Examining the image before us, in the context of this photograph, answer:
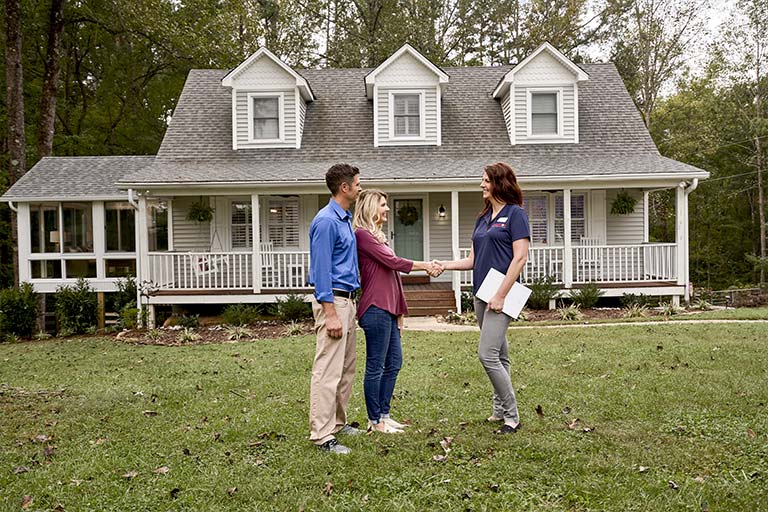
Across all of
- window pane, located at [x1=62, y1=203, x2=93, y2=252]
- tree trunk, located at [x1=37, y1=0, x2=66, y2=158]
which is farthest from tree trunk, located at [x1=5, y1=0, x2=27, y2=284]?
tree trunk, located at [x1=37, y1=0, x2=66, y2=158]

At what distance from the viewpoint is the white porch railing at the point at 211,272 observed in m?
13.0

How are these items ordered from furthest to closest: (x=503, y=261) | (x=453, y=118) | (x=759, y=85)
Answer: (x=759, y=85), (x=453, y=118), (x=503, y=261)

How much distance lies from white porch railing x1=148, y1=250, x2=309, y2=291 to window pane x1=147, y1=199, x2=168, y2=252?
2.58 metres

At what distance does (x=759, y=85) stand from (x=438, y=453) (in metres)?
23.5

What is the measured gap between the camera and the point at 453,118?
51.4 ft

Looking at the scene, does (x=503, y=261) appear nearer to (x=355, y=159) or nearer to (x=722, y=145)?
(x=355, y=159)

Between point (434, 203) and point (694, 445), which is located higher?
point (434, 203)

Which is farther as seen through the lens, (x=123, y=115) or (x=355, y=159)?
(x=123, y=115)

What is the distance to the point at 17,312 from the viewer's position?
13.0 metres

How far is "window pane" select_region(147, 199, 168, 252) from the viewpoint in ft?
51.4

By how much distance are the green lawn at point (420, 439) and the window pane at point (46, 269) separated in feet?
27.6

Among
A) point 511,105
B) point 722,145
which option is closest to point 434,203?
point 511,105

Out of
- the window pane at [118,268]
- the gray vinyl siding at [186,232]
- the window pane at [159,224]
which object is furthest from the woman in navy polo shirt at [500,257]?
the window pane at [159,224]

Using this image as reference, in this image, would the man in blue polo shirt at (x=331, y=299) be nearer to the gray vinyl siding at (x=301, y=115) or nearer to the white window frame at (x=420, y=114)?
the white window frame at (x=420, y=114)
